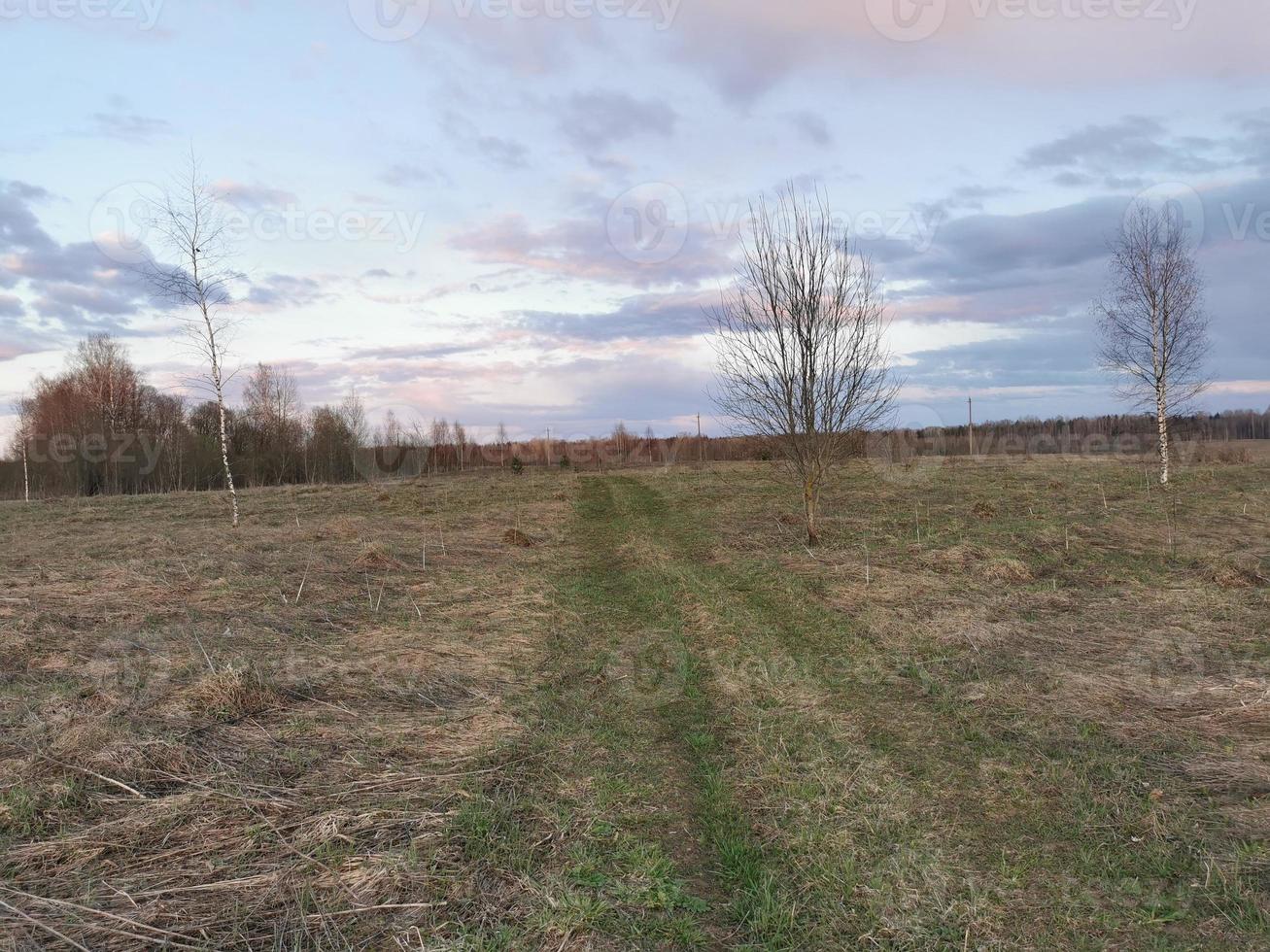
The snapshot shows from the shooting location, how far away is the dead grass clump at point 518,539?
46.7 feet

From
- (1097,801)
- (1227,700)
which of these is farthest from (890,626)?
(1097,801)

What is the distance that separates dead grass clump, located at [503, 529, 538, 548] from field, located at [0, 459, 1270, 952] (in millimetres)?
3334

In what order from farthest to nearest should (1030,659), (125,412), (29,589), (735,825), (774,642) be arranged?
(125,412) < (29,589) < (774,642) < (1030,659) < (735,825)

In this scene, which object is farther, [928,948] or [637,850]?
[637,850]

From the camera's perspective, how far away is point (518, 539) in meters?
14.4

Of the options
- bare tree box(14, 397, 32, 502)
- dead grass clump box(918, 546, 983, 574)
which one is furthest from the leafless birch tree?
dead grass clump box(918, 546, 983, 574)

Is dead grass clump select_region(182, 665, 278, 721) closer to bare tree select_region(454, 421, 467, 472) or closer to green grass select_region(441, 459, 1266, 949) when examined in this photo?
green grass select_region(441, 459, 1266, 949)

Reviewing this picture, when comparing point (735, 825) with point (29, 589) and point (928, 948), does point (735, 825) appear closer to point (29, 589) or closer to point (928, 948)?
point (928, 948)

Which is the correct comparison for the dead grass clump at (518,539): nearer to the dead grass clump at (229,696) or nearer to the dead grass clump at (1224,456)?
the dead grass clump at (229,696)

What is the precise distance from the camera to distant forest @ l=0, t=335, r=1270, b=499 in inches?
1494

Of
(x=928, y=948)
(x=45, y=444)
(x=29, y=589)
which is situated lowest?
(x=928, y=948)

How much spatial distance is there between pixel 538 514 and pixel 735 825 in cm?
1567

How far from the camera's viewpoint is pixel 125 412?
44.8 meters

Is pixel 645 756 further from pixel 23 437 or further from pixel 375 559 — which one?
pixel 23 437
